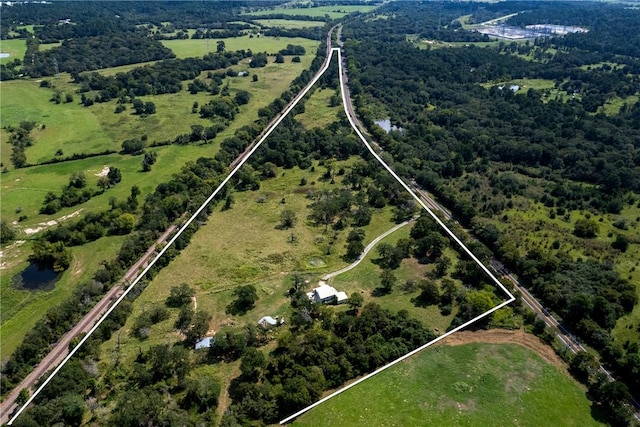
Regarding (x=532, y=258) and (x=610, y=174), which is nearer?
(x=532, y=258)

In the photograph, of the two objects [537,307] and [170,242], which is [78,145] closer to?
[170,242]

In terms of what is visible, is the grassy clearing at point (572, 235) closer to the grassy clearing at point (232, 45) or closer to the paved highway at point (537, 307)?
the paved highway at point (537, 307)

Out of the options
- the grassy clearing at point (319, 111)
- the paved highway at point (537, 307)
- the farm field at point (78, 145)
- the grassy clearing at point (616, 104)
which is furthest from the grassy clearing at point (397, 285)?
the grassy clearing at point (616, 104)

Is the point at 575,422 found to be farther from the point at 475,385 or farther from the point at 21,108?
the point at 21,108

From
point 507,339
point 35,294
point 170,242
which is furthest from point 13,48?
point 507,339

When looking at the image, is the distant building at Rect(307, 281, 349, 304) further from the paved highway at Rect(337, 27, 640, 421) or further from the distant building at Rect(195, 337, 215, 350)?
the paved highway at Rect(337, 27, 640, 421)

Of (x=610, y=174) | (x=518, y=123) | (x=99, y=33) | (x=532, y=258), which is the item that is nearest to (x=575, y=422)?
(x=532, y=258)
